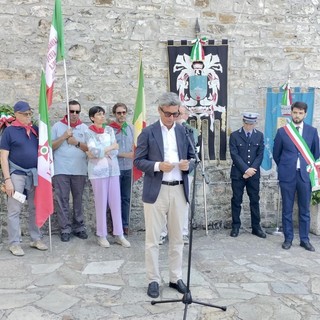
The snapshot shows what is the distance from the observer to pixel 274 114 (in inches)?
271

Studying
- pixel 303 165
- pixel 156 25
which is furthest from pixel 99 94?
pixel 303 165

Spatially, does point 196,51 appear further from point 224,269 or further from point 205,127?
point 224,269

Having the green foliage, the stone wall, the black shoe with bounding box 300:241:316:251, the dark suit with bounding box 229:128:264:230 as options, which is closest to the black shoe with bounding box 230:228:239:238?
the dark suit with bounding box 229:128:264:230

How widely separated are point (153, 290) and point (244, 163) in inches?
105

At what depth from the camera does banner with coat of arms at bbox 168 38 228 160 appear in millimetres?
6598

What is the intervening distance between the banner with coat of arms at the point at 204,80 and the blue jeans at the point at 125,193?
1323 millimetres

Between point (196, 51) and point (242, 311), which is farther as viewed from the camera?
point (196, 51)

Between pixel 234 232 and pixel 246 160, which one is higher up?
pixel 246 160

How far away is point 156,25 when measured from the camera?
6.54 m

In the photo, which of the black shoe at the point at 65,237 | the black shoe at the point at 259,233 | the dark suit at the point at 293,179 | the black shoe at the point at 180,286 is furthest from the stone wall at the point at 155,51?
the black shoe at the point at 180,286

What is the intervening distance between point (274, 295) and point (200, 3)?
14.3ft

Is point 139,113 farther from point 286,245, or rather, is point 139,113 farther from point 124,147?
point 286,245

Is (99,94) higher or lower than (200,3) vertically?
lower

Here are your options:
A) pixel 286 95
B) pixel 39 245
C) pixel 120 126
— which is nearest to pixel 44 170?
pixel 39 245
